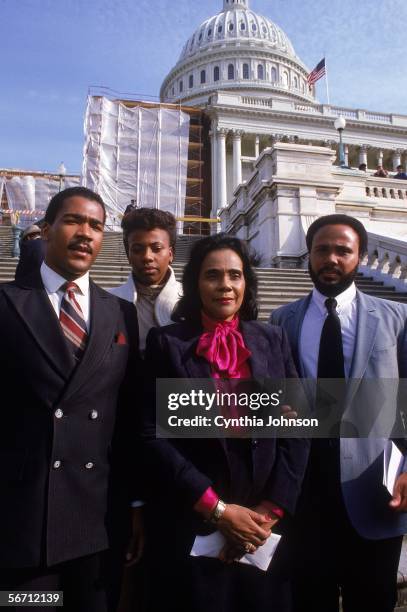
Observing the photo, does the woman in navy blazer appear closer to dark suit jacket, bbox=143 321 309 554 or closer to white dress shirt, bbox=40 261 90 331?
dark suit jacket, bbox=143 321 309 554

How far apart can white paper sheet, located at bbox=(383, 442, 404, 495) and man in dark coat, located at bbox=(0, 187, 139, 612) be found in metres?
1.21

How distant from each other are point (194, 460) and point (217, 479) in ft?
0.44

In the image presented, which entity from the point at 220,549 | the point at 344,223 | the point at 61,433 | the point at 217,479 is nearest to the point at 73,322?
the point at 61,433

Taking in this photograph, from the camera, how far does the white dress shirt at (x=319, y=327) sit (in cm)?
243

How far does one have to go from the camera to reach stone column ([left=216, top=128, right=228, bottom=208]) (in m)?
37.3

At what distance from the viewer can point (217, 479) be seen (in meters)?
2.03

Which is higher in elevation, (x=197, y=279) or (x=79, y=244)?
(x=79, y=244)

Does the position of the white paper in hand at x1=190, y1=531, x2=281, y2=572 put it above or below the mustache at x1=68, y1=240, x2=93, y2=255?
below

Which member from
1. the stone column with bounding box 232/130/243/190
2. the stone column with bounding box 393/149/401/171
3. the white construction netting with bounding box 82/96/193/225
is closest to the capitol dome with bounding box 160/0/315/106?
the stone column with bounding box 393/149/401/171

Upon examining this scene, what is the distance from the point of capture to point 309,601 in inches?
89.5

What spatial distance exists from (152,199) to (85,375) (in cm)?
3408

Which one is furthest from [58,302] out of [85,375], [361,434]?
[361,434]

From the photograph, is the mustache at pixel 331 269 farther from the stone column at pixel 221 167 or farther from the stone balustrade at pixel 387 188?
the stone column at pixel 221 167

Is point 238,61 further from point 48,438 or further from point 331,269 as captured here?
point 48,438
